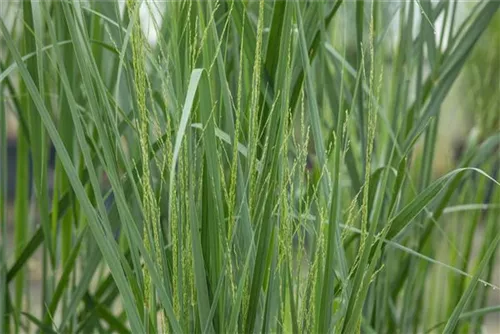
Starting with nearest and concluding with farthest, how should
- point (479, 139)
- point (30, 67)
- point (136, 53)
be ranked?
point (136, 53)
point (30, 67)
point (479, 139)

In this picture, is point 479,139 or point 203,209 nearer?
point 203,209

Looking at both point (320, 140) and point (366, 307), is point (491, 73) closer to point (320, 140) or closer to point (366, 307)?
point (366, 307)

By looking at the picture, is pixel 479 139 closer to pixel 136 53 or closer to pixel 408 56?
pixel 408 56

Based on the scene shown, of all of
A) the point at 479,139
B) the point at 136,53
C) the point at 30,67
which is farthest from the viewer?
the point at 479,139

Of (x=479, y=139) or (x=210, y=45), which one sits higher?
(x=210, y=45)

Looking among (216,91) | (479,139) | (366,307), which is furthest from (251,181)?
(479,139)

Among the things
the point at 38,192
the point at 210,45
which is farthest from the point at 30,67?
the point at 210,45

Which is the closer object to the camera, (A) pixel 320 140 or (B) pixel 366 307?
(A) pixel 320 140

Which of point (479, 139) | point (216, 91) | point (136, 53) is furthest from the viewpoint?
point (479, 139)

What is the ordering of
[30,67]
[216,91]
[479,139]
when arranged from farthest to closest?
1. [479,139]
2. [30,67]
3. [216,91]

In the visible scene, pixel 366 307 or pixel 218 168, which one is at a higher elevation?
pixel 218 168
